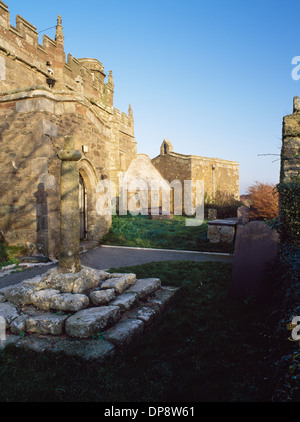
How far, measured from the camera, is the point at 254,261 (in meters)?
4.15

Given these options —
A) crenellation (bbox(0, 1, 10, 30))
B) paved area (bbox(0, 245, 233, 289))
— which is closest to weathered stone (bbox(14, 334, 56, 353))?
paved area (bbox(0, 245, 233, 289))

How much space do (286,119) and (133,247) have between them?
571cm

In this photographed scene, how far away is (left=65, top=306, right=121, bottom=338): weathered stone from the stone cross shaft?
909 mm

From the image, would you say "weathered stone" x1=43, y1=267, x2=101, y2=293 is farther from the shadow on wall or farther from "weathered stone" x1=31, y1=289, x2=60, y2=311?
the shadow on wall

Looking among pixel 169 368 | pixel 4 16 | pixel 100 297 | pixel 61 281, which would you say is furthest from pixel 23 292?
pixel 4 16

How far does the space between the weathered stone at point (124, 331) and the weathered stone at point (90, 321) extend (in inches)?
4.2

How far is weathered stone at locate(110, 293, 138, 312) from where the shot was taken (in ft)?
12.1

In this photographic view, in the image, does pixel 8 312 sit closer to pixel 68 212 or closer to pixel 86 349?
pixel 86 349

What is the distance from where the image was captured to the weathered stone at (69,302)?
3545mm

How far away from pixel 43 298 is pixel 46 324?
19.7 inches

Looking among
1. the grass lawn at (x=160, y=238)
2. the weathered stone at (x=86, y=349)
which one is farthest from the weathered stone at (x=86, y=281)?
the grass lawn at (x=160, y=238)
